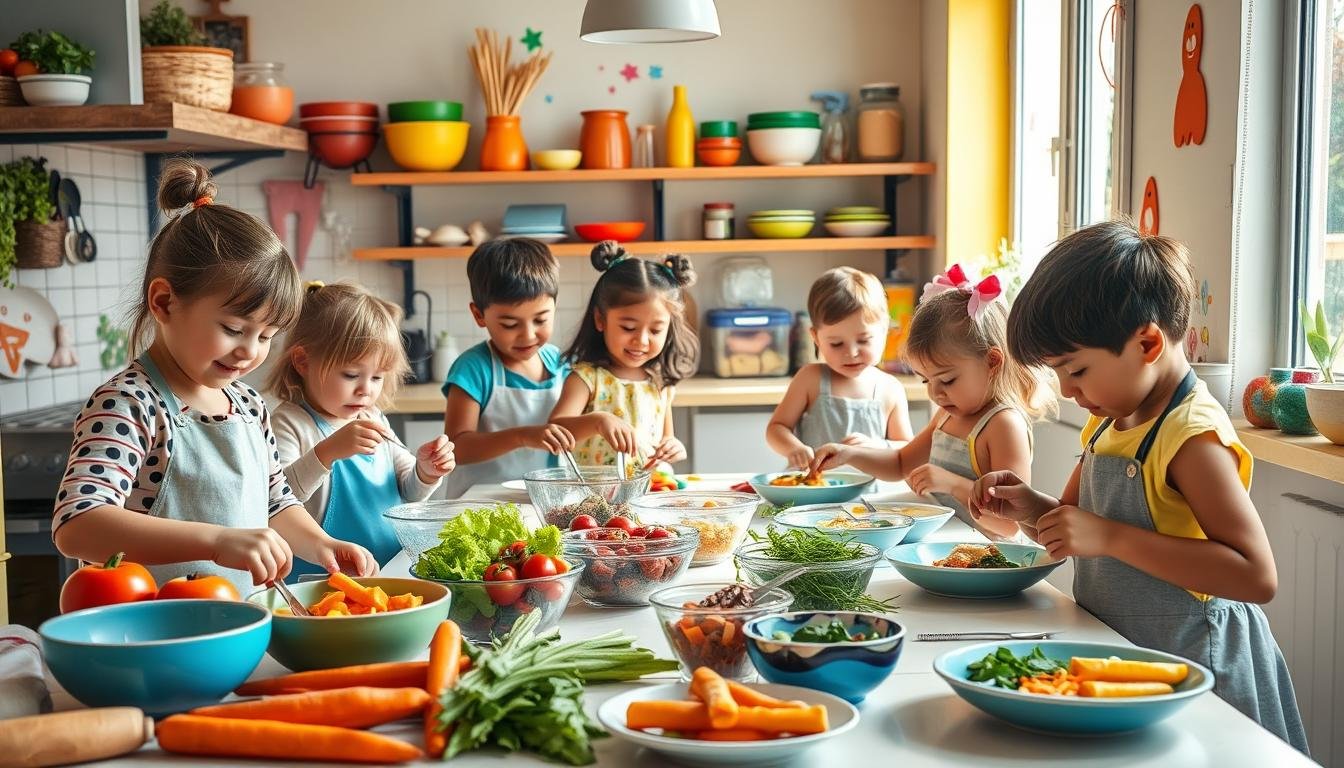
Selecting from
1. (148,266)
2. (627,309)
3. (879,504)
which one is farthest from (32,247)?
(879,504)

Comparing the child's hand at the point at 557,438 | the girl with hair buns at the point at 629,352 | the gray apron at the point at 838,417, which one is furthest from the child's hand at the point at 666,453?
the gray apron at the point at 838,417

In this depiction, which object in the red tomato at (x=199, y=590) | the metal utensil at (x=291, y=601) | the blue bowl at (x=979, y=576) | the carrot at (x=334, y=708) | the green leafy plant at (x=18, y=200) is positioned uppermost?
the green leafy plant at (x=18, y=200)

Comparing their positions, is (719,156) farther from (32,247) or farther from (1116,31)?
(32,247)

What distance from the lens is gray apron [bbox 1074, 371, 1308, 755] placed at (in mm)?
1618

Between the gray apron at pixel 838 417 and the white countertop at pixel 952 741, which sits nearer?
the white countertop at pixel 952 741

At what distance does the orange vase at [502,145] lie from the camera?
14.6ft

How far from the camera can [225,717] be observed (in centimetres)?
113

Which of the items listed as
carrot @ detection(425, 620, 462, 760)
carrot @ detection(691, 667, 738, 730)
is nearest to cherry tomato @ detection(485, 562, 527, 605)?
carrot @ detection(425, 620, 462, 760)

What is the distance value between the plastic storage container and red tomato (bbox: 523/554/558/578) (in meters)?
3.05

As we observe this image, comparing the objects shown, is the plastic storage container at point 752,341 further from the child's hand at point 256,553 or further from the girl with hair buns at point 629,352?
the child's hand at point 256,553

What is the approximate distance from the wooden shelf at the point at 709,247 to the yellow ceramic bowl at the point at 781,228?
0.12ft

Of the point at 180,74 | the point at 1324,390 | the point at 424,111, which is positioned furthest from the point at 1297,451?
the point at 424,111

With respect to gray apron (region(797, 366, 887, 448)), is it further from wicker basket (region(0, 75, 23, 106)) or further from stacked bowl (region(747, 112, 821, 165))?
wicker basket (region(0, 75, 23, 106))

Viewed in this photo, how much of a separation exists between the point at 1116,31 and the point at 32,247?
3.06 m
